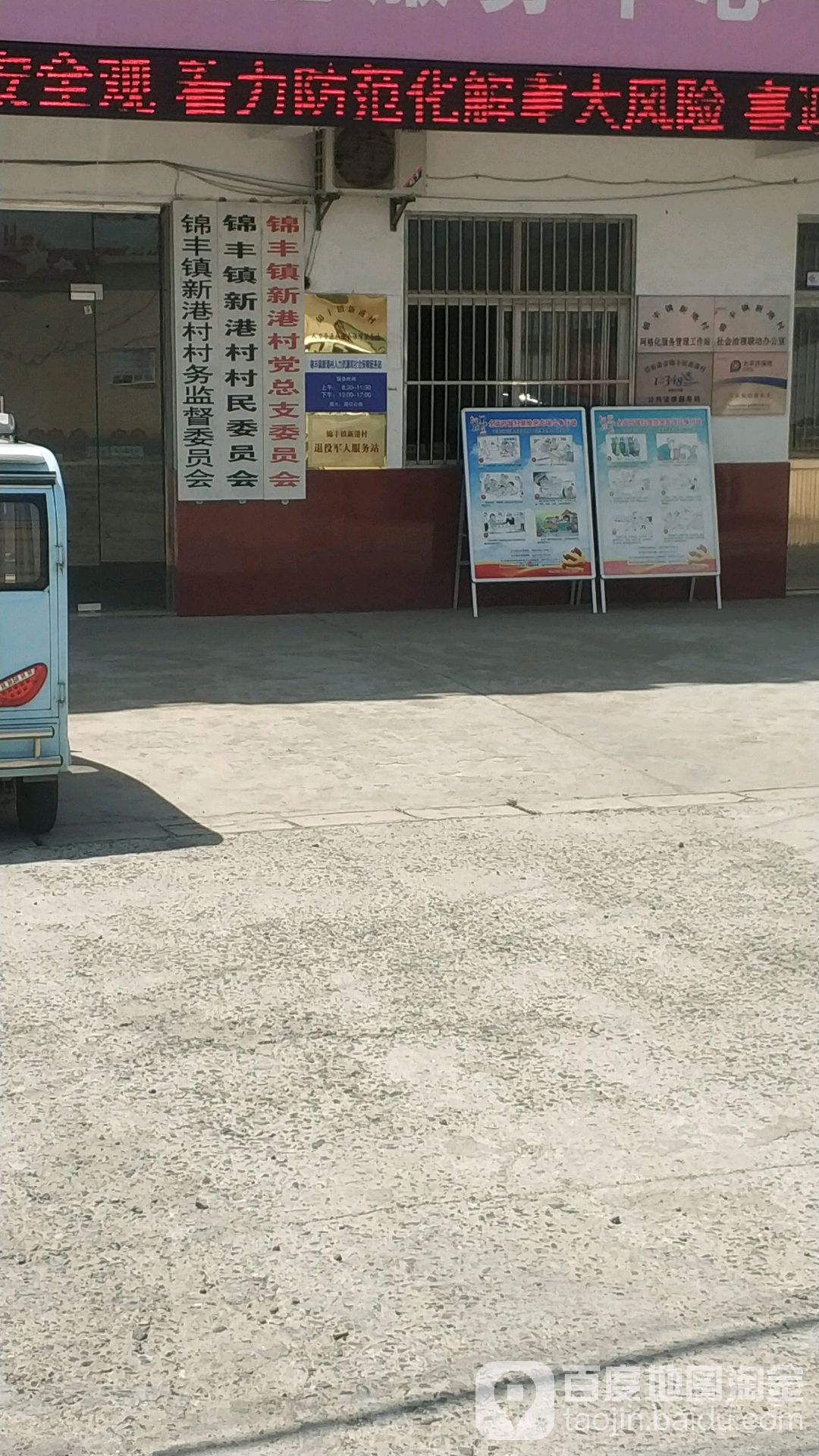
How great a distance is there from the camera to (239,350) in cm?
1338

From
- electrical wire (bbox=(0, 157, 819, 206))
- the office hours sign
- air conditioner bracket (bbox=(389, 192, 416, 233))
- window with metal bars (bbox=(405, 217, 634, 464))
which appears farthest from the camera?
window with metal bars (bbox=(405, 217, 634, 464))

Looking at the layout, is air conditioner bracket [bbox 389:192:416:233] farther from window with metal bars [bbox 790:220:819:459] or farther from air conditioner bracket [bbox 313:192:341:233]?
window with metal bars [bbox 790:220:819:459]

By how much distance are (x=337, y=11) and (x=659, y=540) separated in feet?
15.9

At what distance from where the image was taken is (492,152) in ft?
44.7

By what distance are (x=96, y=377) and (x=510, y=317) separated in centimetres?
329

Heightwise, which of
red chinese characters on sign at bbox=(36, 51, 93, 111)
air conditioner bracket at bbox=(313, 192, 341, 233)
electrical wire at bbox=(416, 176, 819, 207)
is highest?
red chinese characters on sign at bbox=(36, 51, 93, 111)

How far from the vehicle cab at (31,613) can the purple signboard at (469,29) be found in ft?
15.8

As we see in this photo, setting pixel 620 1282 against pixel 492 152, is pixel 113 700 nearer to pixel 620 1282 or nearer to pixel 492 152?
pixel 492 152

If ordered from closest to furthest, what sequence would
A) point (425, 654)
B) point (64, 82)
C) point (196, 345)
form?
point (64, 82)
point (425, 654)
point (196, 345)

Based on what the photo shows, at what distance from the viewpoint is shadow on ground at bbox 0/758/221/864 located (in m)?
7.56

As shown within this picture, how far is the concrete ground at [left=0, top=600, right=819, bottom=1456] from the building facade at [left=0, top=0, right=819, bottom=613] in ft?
13.8

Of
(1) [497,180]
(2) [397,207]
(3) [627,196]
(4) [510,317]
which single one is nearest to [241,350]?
(2) [397,207]
